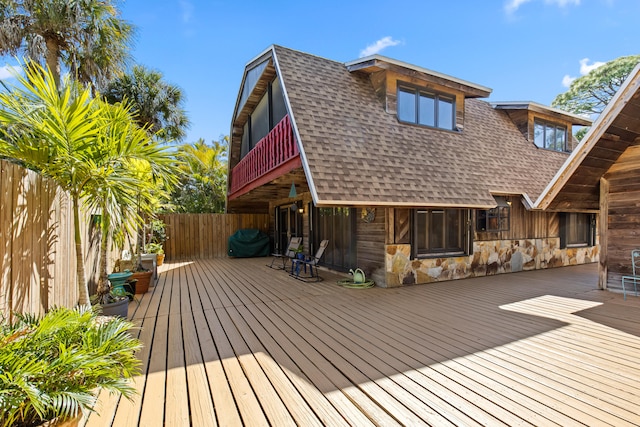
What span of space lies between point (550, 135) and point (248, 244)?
36.6ft

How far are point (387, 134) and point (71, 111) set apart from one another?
17.7 ft

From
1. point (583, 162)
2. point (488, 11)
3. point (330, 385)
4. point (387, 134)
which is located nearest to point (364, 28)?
point (488, 11)

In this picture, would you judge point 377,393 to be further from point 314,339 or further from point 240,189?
point 240,189

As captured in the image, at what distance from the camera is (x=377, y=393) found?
2.30m

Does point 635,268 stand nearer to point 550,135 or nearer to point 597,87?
point 550,135

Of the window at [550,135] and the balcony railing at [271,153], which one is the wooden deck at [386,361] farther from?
the window at [550,135]

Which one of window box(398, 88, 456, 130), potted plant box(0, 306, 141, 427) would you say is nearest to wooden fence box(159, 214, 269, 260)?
window box(398, 88, 456, 130)

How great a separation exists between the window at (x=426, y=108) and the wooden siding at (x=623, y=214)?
3.54 meters

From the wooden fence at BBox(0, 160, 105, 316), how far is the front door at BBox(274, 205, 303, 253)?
20.6 feet

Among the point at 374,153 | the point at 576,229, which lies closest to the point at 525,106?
the point at 576,229

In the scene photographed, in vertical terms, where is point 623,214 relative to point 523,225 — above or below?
above

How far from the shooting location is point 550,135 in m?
10.2

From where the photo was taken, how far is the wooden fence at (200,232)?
36.7 feet

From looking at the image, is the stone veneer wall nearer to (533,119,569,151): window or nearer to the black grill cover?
(533,119,569,151): window
